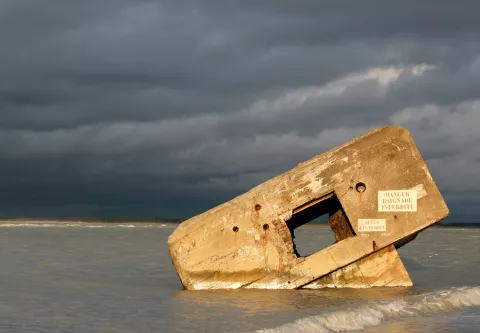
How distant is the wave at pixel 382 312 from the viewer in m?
8.49

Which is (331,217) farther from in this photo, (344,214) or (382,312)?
(382,312)

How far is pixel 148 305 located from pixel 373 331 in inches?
141

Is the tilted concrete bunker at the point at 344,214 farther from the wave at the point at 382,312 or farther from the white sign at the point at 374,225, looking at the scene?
the wave at the point at 382,312

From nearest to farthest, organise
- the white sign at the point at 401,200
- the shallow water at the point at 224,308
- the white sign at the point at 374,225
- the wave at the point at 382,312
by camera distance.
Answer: the wave at the point at 382,312, the shallow water at the point at 224,308, the white sign at the point at 401,200, the white sign at the point at 374,225

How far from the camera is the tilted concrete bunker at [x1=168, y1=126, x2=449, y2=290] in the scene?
34.8 ft

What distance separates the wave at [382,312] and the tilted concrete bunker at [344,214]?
0.73 metres

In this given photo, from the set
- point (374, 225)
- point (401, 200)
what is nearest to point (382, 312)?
point (374, 225)

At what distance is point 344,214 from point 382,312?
1925 mm

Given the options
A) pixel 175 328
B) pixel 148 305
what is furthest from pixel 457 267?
pixel 175 328

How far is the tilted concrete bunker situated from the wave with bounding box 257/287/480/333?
73cm

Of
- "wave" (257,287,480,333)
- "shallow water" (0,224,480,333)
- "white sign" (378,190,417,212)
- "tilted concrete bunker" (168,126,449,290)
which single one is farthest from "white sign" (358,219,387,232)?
"wave" (257,287,480,333)

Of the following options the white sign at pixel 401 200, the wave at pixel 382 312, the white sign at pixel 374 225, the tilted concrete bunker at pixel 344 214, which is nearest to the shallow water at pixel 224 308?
the wave at pixel 382 312

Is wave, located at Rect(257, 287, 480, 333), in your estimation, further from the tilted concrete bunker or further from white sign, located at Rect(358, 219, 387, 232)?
white sign, located at Rect(358, 219, 387, 232)

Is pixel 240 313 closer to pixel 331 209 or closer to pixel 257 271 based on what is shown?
pixel 257 271
